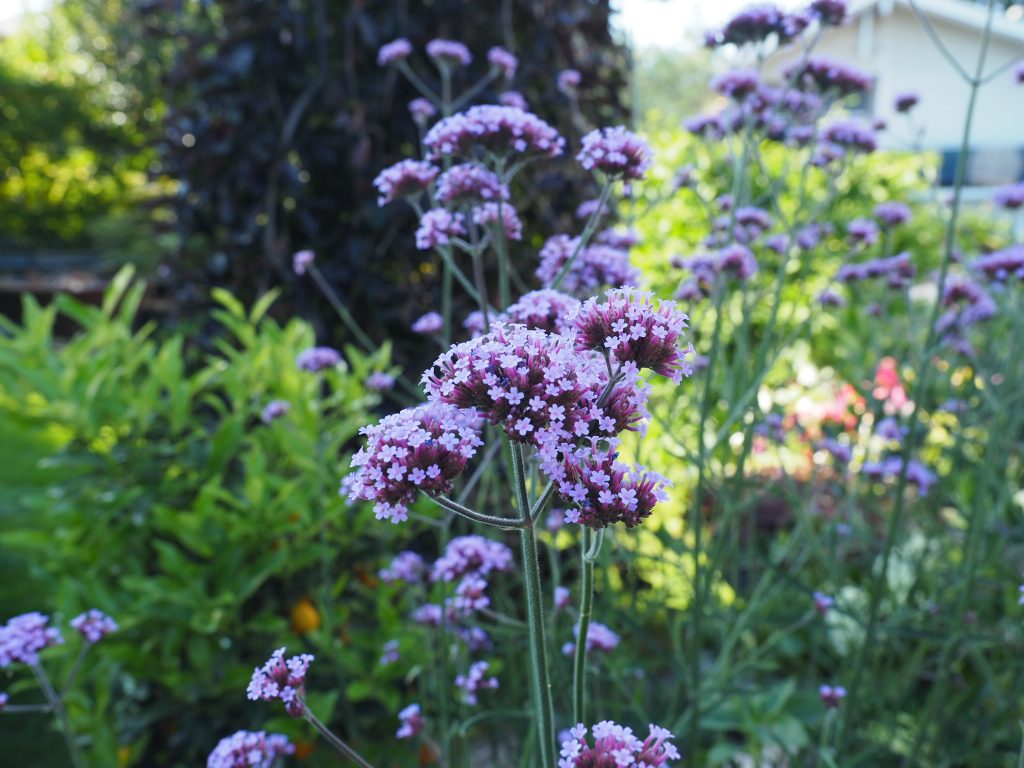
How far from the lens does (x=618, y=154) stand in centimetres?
128

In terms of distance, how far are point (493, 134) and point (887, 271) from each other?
1425 mm

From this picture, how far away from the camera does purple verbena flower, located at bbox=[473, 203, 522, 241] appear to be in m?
1.41

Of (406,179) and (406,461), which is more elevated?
(406,179)

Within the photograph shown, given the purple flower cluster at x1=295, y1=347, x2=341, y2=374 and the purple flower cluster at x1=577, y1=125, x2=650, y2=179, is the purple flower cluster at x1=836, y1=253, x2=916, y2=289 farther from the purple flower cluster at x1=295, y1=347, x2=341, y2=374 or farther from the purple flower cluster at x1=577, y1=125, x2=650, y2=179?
the purple flower cluster at x1=295, y1=347, x2=341, y2=374

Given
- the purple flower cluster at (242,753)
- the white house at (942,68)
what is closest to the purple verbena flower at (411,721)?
the purple flower cluster at (242,753)

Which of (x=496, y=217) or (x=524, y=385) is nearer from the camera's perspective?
(x=524, y=385)

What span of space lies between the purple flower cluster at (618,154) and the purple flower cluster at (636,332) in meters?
0.50

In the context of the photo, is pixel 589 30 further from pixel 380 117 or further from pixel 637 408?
pixel 637 408

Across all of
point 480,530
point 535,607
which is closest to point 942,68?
point 480,530

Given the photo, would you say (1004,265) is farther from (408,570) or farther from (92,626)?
(92,626)

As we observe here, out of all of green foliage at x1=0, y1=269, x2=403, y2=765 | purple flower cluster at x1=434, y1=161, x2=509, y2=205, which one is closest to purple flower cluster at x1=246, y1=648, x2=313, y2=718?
purple flower cluster at x1=434, y1=161, x2=509, y2=205

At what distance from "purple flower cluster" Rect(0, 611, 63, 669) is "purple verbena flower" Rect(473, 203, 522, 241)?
95cm

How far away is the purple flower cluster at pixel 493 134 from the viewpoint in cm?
135

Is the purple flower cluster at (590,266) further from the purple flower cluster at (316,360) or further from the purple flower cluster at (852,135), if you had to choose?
the purple flower cluster at (852,135)
